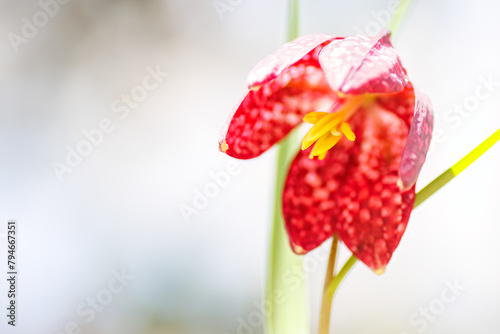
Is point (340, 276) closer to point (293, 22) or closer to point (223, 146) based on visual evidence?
point (223, 146)

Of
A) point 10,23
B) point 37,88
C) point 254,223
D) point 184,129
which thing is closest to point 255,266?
point 254,223

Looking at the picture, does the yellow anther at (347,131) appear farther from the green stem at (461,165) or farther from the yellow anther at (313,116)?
Result: the green stem at (461,165)

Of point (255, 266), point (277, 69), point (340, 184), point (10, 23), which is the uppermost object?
point (10, 23)

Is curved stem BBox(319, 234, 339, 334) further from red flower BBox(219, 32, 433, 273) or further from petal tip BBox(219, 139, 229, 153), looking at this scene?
petal tip BBox(219, 139, 229, 153)

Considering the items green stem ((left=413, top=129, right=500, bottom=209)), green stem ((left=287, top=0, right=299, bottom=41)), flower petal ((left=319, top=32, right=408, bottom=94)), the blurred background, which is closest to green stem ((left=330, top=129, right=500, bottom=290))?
green stem ((left=413, top=129, right=500, bottom=209))

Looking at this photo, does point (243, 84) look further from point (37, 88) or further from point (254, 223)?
point (37, 88)

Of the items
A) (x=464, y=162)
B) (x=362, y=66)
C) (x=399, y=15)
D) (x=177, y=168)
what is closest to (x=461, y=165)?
(x=464, y=162)
